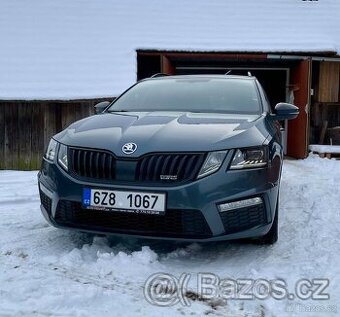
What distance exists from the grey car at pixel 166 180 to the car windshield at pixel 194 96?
0.62m

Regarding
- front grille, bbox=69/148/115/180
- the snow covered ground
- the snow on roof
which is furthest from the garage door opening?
front grille, bbox=69/148/115/180

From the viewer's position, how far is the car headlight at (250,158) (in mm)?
2980

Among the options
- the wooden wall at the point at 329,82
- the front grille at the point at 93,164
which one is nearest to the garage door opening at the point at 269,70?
the wooden wall at the point at 329,82

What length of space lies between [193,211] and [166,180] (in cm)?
28

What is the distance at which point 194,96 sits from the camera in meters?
4.27

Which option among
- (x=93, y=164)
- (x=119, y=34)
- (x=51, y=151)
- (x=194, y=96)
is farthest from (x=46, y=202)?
(x=119, y=34)

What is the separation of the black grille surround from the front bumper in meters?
0.06

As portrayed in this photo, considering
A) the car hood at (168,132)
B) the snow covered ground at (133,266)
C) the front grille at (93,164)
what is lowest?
the snow covered ground at (133,266)

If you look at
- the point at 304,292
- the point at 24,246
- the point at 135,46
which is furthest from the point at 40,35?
the point at 304,292

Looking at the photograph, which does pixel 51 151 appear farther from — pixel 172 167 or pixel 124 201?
pixel 172 167

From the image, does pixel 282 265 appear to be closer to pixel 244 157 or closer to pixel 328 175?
pixel 244 157
